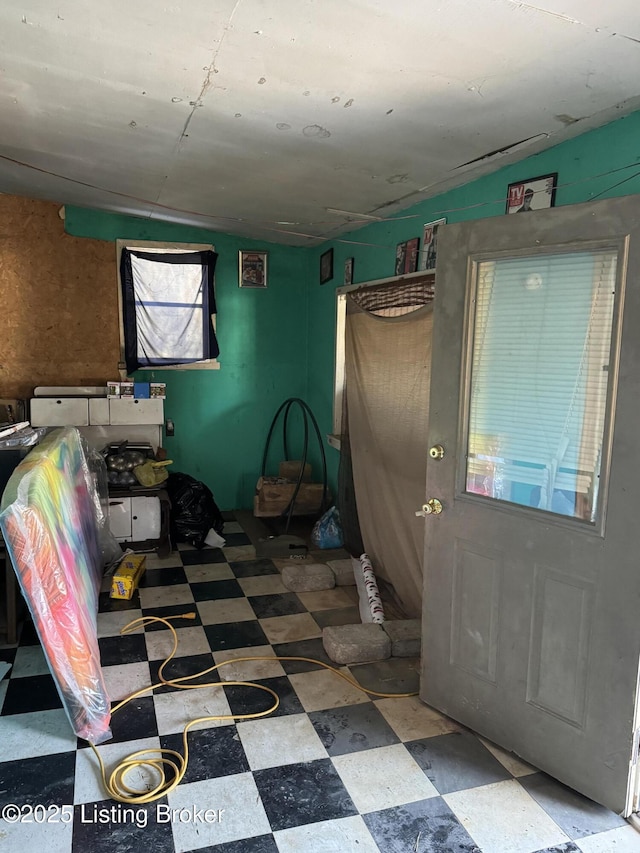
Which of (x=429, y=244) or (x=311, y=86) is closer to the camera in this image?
(x=311, y=86)

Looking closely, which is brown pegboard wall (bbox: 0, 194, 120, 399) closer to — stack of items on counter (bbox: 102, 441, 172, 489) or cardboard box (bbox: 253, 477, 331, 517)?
stack of items on counter (bbox: 102, 441, 172, 489)

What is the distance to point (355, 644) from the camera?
2.80m

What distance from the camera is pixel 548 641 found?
204 cm

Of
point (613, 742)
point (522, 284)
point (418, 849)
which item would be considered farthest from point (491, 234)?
point (418, 849)

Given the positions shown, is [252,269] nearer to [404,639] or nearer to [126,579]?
[126,579]

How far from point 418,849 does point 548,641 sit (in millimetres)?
762

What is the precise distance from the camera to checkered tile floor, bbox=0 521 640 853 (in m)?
1.81

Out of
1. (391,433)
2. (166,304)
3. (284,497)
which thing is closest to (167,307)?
(166,304)

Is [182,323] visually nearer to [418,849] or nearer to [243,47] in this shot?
[243,47]

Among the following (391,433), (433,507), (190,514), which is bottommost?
(190,514)

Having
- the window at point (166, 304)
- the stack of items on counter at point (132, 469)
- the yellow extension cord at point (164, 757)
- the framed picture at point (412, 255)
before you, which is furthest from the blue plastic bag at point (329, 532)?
the framed picture at point (412, 255)

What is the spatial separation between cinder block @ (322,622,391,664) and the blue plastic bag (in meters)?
1.38

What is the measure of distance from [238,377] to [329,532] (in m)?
1.69

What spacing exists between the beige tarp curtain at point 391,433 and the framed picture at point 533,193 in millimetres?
647
